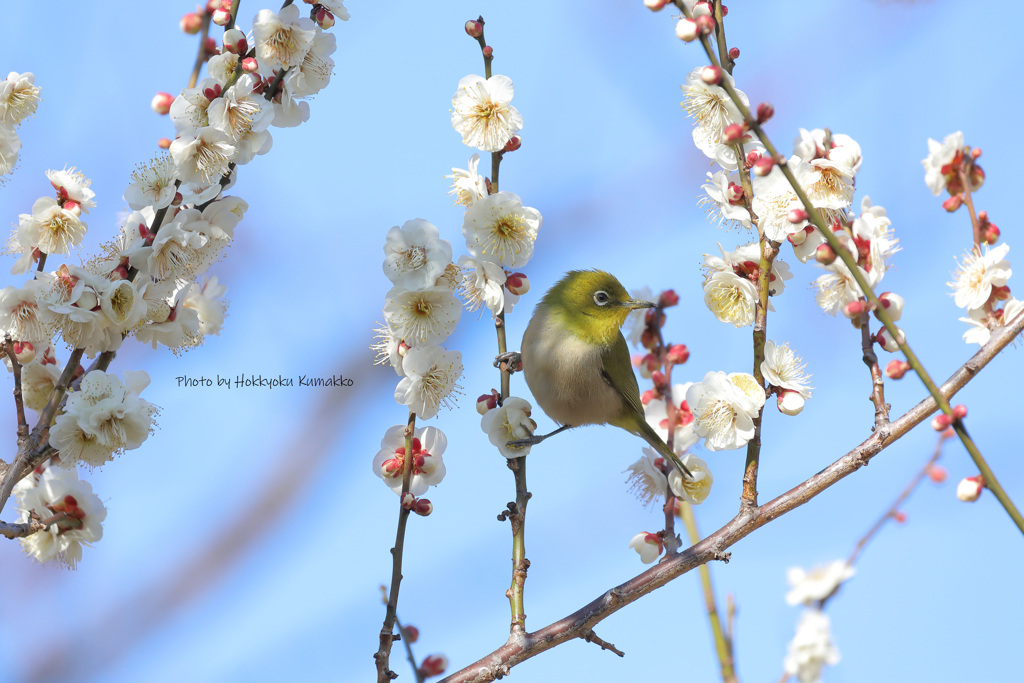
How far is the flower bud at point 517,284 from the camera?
2.91 meters

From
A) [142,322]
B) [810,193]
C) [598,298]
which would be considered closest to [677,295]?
[810,193]

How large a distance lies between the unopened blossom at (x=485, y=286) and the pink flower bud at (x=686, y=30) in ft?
3.14

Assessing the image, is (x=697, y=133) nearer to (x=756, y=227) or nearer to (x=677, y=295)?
(x=756, y=227)

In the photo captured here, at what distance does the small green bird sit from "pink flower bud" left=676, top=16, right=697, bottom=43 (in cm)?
205

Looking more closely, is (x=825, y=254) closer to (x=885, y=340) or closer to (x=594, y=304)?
(x=885, y=340)

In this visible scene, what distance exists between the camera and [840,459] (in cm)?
229

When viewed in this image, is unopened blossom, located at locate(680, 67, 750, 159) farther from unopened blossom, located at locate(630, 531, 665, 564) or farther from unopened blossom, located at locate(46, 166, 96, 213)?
unopened blossom, located at locate(46, 166, 96, 213)

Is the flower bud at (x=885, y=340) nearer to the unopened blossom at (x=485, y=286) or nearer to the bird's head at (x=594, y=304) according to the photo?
the unopened blossom at (x=485, y=286)

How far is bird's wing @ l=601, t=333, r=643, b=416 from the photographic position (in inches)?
170

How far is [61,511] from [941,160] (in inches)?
114

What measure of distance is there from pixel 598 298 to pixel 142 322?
234cm

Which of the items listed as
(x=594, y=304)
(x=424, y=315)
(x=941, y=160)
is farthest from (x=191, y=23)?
(x=594, y=304)

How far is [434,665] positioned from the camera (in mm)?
2355

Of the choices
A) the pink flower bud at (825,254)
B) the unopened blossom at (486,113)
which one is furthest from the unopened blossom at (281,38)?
the pink flower bud at (825,254)
